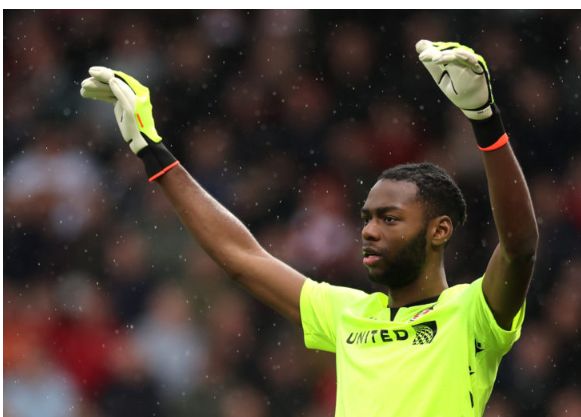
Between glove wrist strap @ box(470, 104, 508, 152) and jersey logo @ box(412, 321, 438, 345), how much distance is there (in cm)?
63

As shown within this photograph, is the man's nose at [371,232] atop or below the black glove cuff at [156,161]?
below

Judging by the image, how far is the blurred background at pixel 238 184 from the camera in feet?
21.8

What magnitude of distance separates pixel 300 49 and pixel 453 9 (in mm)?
1098

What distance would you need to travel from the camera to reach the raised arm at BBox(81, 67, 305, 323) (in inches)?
147

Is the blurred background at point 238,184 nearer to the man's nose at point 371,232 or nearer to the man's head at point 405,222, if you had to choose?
the man's head at point 405,222

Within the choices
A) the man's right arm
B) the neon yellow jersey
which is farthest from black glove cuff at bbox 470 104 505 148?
the man's right arm

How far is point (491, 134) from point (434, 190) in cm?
61

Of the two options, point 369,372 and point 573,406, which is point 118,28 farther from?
point 369,372

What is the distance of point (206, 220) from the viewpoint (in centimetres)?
378

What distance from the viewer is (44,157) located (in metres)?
7.08

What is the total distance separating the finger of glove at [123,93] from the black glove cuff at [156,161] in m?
0.15

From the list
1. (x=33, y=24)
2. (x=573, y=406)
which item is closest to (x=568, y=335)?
(x=573, y=406)

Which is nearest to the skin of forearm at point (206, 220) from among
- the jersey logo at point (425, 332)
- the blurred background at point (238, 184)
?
the jersey logo at point (425, 332)

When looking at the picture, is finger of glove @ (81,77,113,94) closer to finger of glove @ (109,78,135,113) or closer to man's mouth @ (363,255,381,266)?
finger of glove @ (109,78,135,113)
